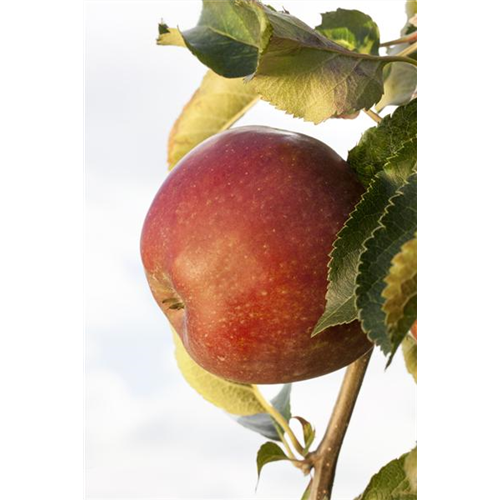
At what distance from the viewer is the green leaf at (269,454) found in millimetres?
792

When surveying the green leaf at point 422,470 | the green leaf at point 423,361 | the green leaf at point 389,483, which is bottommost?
the green leaf at point 389,483

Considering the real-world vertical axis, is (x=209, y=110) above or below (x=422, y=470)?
above

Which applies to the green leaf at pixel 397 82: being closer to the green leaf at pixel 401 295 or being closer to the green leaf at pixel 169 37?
the green leaf at pixel 169 37

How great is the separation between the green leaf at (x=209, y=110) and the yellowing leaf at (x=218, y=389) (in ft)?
0.75

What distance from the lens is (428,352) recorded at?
427 millimetres

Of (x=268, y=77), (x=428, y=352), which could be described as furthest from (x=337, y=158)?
(x=428, y=352)

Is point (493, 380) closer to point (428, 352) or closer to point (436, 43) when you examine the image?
point (428, 352)

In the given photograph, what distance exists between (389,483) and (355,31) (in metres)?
0.43

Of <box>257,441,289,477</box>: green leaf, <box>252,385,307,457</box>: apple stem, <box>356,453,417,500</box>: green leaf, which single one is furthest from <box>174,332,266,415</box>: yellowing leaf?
<box>356,453,417,500</box>: green leaf

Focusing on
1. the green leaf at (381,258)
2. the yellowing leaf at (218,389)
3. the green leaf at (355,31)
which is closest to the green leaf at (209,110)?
the green leaf at (355,31)

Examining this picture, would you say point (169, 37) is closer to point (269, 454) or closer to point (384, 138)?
point (384, 138)

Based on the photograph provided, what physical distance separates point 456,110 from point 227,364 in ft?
0.99

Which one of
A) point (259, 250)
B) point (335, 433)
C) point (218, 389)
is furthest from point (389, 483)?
point (218, 389)

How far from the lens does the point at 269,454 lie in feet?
2.60
